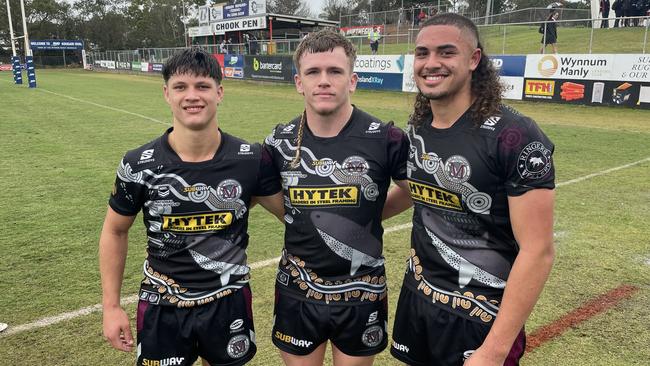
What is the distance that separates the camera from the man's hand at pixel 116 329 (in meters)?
2.34

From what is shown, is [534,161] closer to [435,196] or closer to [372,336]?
[435,196]

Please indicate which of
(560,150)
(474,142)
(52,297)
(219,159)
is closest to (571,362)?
(474,142)

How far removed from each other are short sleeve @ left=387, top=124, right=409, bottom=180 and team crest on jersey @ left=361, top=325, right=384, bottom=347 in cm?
77

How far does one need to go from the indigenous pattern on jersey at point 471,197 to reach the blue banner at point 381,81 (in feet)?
71.2

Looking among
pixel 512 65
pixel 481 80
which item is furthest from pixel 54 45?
pixel 481 80

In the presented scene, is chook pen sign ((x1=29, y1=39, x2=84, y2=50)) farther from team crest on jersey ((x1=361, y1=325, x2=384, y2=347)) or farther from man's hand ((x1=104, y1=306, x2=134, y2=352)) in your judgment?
team crest on jersey ((x1=361, y1=325, x2=384, y2=347))

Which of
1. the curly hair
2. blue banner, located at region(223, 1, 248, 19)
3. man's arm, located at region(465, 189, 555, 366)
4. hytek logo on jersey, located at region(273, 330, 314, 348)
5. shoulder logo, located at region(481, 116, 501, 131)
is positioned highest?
blue banner, located at region(223, 1, 248, 19)

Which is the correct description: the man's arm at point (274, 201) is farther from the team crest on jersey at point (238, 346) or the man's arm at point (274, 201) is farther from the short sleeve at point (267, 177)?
the team crest on jersey at point (238, 346)

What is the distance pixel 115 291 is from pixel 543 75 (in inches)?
725

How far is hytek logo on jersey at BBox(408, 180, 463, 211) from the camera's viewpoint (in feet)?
6.84

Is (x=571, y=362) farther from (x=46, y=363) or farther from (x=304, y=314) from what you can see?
(x=46, y=363)

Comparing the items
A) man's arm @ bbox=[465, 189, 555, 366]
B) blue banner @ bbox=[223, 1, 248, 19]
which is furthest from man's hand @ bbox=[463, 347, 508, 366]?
blue banner @ bbox=[223, 1, 248, 19]

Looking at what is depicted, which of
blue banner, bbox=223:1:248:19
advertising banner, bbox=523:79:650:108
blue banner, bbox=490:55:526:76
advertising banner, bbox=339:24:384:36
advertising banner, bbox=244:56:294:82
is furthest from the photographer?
blue banner, bbox=223:1:248:19

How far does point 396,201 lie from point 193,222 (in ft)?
3.50
